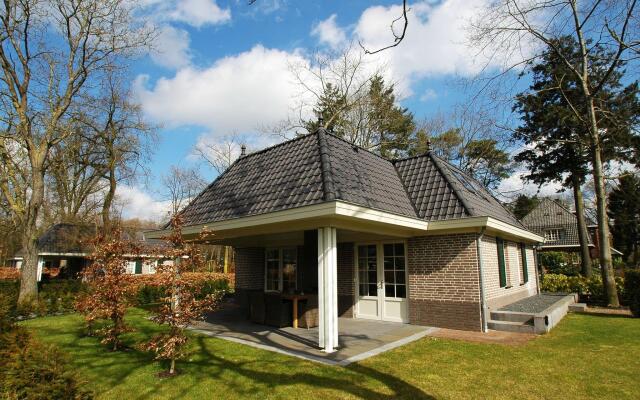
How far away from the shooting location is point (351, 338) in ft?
27.2

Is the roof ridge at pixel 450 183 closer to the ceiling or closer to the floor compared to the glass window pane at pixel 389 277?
closer to the ceiling

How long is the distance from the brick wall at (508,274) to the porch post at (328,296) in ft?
13.9

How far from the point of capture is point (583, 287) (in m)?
15.7

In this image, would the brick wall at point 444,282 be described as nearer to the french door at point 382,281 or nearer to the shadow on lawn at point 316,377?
the french door at point 382,281

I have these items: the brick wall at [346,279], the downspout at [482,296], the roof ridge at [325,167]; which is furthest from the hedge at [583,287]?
the roof ridge at [325,167]

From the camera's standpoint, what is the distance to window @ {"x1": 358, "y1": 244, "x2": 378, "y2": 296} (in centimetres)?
1104

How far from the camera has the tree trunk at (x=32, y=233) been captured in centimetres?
1387

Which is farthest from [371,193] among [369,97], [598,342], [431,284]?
[369,97]

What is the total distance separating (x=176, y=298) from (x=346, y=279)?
20.5 feet

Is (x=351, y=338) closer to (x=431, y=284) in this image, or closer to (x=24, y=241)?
(x=431, y=284)

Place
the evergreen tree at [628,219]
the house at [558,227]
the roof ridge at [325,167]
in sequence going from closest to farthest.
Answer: the roof ridge at [325,167] < the house at [558,227] < the evergreen tree at [628,219]

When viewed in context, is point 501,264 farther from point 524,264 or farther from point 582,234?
point 582,234

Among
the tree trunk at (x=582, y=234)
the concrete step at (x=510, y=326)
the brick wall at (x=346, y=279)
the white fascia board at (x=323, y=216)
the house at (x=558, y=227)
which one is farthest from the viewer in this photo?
the house at (x=558, y=227)

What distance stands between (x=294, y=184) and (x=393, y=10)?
540 cm
